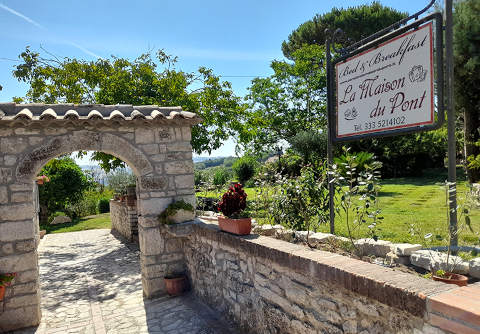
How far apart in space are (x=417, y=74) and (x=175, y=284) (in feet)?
14.7

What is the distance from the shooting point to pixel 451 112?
293cm

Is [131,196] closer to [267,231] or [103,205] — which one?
[267,231]

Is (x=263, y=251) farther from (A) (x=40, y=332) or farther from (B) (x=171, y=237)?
(A) (x=40, y=332)

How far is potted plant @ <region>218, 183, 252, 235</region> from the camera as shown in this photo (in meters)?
3.99

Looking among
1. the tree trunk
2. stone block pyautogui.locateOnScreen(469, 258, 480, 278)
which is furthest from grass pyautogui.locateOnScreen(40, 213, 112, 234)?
the tree trunk

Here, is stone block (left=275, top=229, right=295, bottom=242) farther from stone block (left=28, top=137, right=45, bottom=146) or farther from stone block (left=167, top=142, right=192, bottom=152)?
stone block (left=28, top=137, right=45, bottom=146)

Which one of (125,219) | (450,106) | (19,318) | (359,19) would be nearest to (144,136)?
(19,318)

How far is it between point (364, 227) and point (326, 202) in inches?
39.2

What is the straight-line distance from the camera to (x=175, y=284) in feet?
18.0

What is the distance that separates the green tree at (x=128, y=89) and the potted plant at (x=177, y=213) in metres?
4.06

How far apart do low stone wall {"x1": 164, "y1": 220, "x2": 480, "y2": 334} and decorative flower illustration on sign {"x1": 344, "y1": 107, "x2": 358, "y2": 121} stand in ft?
5.46

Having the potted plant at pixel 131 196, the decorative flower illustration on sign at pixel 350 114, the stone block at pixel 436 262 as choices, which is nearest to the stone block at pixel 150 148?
the decorative flower illustration on sign at pixel 350 114

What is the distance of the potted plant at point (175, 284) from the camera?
216 inches

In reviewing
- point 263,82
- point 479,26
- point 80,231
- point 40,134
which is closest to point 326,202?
point 40,134
